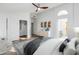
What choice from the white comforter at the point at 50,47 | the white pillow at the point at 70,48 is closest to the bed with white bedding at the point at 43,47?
the white comforter at the point at 50,47

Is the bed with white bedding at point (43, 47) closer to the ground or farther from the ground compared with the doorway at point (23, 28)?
closer to the ground

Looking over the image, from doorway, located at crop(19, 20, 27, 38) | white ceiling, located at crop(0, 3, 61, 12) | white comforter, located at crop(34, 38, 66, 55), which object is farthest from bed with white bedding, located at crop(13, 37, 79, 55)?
white ceiling, located at crop(0, 3, 61, 12)

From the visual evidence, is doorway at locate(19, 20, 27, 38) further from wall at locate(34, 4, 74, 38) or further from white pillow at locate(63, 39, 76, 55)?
white pillow at locate(63, 39, 76, 55)

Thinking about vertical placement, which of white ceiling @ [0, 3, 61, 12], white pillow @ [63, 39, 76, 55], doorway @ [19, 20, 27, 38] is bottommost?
white pillow @ [63, 39, 76, 55]

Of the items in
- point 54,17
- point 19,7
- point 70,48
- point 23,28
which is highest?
point 19,7

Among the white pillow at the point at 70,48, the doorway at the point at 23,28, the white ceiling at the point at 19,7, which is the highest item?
the white ceiling at the point at 19,7

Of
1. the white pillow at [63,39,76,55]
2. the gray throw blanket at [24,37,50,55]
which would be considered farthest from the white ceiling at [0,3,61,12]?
the white pillow at [63,39,76,55]

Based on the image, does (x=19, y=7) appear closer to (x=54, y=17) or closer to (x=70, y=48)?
(x=54, y=17)

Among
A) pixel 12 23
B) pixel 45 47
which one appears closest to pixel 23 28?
pixel 12 23

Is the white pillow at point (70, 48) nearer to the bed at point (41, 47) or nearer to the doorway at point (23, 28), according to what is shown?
the bed at point (41, 47)

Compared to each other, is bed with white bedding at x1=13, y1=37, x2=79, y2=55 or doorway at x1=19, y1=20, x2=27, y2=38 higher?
doorway at x1=19, y1=20, x2=27, y2=38

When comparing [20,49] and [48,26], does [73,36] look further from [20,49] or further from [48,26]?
[20,49]

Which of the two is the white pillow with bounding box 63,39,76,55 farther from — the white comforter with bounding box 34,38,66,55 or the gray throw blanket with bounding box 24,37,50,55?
the gray throw blanket with bounding box 24,37,50,55
